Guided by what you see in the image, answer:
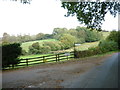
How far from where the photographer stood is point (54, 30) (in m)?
11.3

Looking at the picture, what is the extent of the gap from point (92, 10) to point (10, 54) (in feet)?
18.5

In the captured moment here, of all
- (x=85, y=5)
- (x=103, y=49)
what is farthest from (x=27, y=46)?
(x=103, y=49)

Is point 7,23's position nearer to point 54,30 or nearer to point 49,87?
point 54,30

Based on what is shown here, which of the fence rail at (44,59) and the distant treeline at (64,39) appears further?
the distant treeline at (64,39)

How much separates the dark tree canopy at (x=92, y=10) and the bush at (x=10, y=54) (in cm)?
395

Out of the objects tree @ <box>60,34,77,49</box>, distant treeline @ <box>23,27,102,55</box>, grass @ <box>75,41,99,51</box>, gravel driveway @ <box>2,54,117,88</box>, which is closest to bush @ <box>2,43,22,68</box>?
gravel driveway @ <box>2,54,117,88</box>

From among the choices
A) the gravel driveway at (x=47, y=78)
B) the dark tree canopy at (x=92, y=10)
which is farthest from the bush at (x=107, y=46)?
the gravel driveway at (x=47, y=78)

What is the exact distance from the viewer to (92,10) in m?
7.10

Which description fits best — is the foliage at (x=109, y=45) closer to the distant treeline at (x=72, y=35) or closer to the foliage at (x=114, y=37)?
the foliage at (x=114, y=37)

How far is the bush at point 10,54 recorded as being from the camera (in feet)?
25.5

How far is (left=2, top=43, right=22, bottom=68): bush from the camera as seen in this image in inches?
306

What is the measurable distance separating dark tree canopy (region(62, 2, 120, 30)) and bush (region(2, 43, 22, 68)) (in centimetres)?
395

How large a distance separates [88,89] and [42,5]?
6933 mm

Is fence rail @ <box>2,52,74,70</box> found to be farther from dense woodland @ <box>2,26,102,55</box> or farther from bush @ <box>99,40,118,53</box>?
bush @ <box>99,40,118,53</box>
